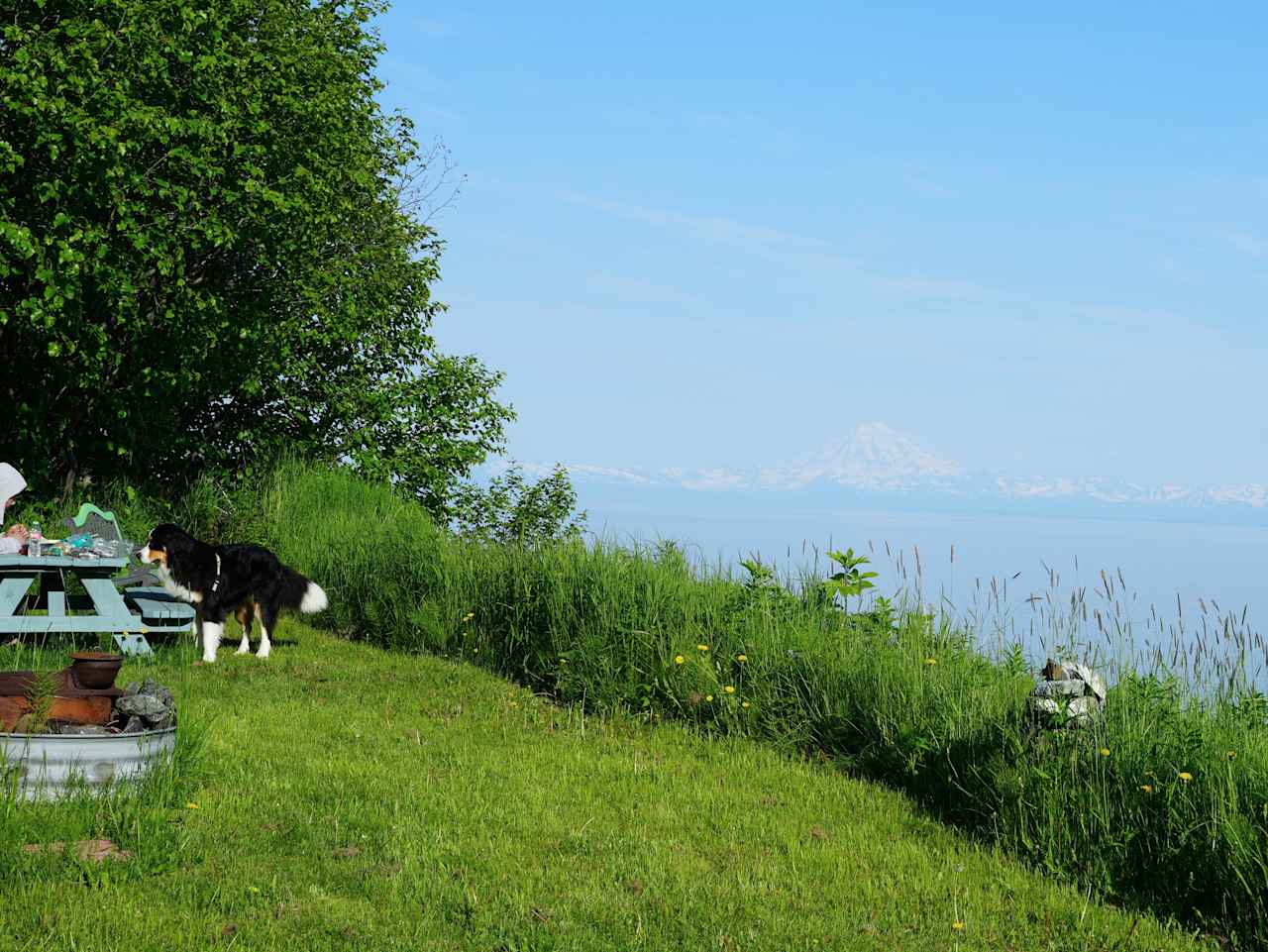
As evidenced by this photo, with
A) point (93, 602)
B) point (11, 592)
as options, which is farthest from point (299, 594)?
point (11, 592)

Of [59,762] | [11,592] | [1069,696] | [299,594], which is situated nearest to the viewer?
[59,762]

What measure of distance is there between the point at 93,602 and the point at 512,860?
7.15 metres

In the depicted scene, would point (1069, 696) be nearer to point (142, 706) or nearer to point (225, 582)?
Result: point (142, 706)

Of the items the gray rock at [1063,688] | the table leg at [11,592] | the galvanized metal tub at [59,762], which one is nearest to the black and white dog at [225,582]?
the table leg at [11,592]

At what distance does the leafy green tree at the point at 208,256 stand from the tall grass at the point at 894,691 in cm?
486

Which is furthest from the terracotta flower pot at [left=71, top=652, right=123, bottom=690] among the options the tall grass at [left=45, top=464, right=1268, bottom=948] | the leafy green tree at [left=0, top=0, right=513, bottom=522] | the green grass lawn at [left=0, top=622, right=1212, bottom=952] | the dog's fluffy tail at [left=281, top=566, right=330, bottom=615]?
the leafy green tree at [left=0, top=0, right=513, bottom=522]

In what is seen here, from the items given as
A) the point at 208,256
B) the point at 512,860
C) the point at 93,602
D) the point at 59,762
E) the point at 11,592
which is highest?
the point at 208,256

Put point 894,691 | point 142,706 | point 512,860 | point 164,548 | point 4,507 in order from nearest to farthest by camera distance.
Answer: point 512,860, point 142,706, point 894,691, point 164,548, point 4,507

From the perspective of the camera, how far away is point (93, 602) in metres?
11.1

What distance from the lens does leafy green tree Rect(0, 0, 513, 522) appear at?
1409 cm

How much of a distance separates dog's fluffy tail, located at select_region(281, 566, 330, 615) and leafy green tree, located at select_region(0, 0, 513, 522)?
4829 millimetres

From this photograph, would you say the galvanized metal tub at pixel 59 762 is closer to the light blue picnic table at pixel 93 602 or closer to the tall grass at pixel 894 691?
the tall grass at pixel 894 691

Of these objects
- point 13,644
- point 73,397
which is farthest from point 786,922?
point 73,397

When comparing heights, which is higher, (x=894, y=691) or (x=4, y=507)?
(x=4, y=507)
